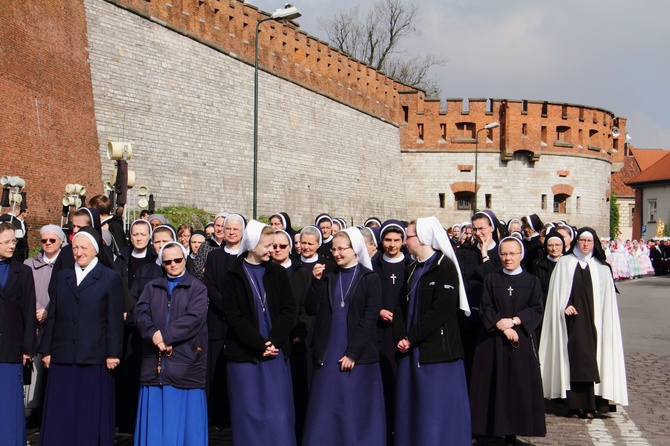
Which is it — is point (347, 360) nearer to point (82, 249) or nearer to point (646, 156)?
point (82, 249)

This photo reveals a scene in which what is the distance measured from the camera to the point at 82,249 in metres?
7.11

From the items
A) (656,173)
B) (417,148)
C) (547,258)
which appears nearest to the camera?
(547,258)

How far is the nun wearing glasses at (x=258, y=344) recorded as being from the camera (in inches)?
271

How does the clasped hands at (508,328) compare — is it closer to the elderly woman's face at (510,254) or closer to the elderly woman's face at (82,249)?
the elderly woman's face at (510,254)

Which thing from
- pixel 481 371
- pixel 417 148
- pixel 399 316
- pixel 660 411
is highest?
pixel 417 148

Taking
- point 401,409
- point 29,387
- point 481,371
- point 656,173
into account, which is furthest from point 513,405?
point 656,173

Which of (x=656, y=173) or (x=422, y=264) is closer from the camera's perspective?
(x=422, y=264)

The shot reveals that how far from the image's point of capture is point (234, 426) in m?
6.93

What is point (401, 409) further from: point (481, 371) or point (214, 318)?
point (214, 318)

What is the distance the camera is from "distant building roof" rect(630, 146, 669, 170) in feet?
298

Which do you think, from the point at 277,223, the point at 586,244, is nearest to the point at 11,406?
the point at 277,223

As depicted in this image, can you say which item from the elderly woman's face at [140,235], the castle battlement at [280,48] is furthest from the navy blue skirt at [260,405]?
the castle battlement at [280,48]

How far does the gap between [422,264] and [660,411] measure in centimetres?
403

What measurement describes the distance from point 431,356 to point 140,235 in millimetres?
3611
